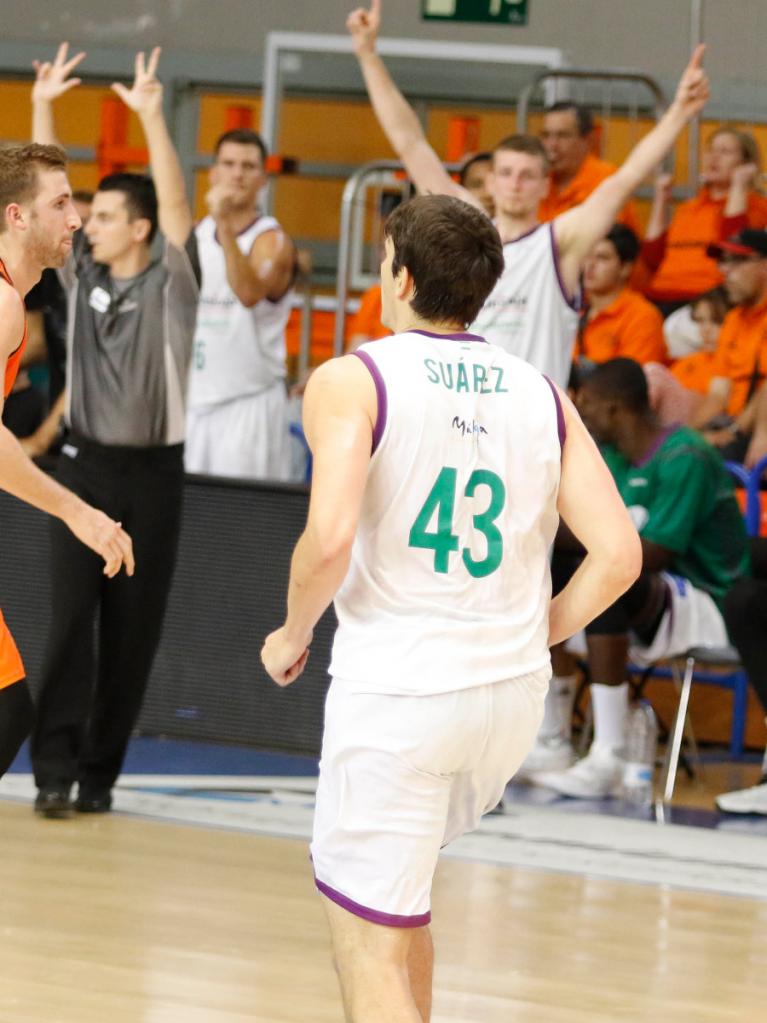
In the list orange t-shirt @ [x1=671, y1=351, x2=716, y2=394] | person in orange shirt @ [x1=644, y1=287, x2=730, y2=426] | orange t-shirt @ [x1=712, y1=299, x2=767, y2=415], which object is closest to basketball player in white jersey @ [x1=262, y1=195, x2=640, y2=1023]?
person in orange shirt @ [x1=644, y1=287, x2=730, y2=426]

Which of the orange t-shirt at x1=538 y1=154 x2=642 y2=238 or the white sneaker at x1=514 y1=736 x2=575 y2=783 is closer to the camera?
the white sneaker at x1=514 y1=736 x2=575 y2=783

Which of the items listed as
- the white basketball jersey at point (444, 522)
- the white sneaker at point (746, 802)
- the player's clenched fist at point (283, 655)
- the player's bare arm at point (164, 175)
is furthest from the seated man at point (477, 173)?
the player's clenched fist at point (283, 655)

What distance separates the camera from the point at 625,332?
28.0 ft

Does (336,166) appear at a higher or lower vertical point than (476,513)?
higher

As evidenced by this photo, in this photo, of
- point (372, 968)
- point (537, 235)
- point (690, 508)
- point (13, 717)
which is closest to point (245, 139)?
point (537, 235)

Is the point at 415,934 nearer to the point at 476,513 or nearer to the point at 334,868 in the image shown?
the point at 334,868

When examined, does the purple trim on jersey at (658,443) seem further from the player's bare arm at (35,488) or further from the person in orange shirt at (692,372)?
the player's bare arm at (35,488)

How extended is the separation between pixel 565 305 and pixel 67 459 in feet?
6.12

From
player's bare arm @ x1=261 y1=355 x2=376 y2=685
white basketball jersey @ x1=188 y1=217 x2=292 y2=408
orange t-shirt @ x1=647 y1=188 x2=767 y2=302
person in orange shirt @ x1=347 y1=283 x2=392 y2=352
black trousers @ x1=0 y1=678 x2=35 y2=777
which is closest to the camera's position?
player's bare arm @ x1=261 y1=355 x2=376 y2=685

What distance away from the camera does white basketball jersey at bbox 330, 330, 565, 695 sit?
282cm

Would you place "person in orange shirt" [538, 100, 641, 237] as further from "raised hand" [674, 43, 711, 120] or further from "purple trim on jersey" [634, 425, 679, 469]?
"raised hand" [674, 43, 711, 120]

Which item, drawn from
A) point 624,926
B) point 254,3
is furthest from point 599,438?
point 254,3

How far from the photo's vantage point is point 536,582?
9.78ft

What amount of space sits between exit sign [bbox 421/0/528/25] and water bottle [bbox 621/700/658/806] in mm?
6040
